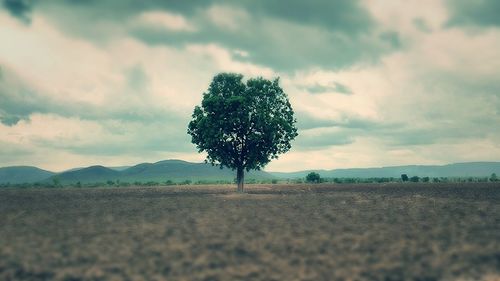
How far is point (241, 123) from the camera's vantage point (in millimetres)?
64188

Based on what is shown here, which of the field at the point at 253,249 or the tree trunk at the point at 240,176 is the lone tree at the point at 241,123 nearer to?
the tree trunk at the point at 240,176

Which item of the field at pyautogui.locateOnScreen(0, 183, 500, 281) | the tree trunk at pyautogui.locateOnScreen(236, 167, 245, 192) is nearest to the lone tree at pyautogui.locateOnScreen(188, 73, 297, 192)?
the tree trunk at pyautogui.locateOnScreen(236, 167, 245, 192)

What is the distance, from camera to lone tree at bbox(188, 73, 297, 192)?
63094mm

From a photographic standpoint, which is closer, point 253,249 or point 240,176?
point 253,249

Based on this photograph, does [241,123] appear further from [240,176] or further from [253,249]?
[253,249]

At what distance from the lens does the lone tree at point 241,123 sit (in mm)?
63094

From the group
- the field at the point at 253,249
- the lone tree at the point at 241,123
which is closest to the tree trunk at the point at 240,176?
the lone tree at the point at 241,123

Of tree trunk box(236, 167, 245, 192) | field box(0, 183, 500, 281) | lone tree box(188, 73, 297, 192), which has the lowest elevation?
field box(0, 183, 500, 281)

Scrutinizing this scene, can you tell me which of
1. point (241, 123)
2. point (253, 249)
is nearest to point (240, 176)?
point (241, 123)

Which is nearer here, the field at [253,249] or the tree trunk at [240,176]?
the field at [253,249]

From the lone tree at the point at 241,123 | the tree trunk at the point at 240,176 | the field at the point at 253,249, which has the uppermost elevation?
the lone tree at the point at 241,123

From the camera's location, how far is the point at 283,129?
211ft

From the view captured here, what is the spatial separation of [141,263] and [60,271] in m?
2.57

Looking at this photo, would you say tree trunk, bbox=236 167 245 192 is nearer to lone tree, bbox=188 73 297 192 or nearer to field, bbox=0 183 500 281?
lone tree, bbox=188 73 297 192
